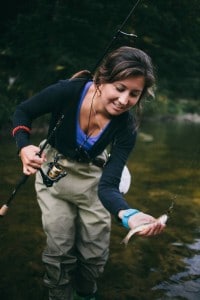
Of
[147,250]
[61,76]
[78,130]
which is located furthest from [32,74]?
[78,130]

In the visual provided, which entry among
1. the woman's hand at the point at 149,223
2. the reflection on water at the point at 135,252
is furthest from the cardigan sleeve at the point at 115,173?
the reflection on water at the point at 135,252

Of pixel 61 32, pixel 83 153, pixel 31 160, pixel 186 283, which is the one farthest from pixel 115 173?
pixel 61 32

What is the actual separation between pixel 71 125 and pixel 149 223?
1291mm

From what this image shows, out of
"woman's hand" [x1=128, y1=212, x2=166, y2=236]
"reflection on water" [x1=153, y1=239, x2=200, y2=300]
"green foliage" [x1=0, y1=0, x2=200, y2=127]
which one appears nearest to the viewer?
"woman's hand" [x1=128, y1=212, x2=166, y2=236]

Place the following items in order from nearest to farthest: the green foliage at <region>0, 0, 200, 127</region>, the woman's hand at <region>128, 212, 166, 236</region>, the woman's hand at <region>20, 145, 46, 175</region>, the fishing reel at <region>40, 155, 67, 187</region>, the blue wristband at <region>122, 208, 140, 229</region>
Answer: the woman's hand at <region>128, 212, 166, 236</region> → the blue wristband at <region>122, 208, 140, 229</region> → the woman's hand at <region>20, 145, 46, 175</region> → the fishing reel at <region>40, 155, 67, 187</region> → the green foliage at <region>0, 0, 200, 127</region>

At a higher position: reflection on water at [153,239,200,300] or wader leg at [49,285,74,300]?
wader leg at [49,285,74,300]

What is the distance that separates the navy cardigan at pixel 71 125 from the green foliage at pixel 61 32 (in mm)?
7394

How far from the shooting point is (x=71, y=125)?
2836 mm

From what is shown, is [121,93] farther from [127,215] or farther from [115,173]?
[127,215]

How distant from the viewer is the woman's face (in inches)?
98.0

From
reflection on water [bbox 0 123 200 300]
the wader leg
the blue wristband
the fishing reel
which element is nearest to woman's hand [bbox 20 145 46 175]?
the fishing reel

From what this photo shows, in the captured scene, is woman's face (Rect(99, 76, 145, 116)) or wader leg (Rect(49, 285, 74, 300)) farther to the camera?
wader leg (Rect(49, 285, 74, 300))

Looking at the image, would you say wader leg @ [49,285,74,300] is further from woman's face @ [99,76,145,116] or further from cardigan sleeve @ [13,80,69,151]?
woman's face @ [99,76,145,116]

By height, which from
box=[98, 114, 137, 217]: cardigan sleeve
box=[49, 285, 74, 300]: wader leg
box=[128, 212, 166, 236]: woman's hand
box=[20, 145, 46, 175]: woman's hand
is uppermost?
box=[128, 212, 166, 236]: woman's hand
